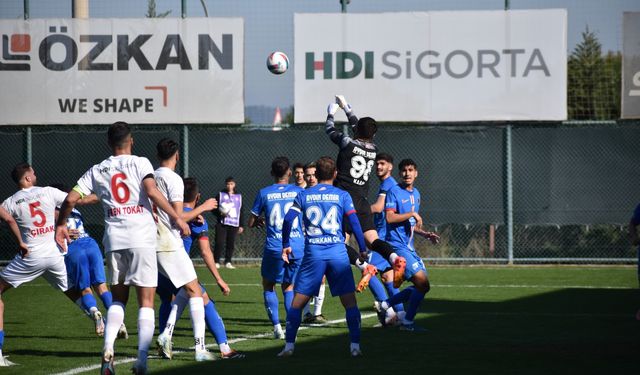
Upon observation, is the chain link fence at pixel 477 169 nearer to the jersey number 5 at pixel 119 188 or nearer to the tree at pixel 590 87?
the tree at pixel 590 87

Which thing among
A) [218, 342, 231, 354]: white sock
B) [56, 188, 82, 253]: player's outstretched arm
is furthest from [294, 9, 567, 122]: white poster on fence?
[56, 188, 82, 253]: player's outstretched arm

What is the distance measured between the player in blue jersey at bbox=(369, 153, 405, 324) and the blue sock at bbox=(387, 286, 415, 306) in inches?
5.3

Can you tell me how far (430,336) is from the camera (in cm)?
1182

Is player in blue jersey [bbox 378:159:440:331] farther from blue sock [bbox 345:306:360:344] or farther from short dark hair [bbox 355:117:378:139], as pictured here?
blue sock [bbox 345:306:360:344]

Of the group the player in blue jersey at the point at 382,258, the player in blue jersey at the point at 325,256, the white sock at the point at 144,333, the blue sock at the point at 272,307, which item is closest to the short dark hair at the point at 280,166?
the player in blue jersey at the point at 382,258

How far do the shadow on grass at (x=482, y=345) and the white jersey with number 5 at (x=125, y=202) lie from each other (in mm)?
1322

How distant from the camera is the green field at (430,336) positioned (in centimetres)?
950

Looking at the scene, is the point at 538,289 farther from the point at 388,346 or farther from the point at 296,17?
the point at 296,17

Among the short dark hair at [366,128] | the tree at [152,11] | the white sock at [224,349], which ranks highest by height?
the tree at [152,11]

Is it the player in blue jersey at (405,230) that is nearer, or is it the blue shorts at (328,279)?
the blue shorts at (328,279)

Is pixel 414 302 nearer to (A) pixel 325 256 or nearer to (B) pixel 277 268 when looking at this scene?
(B) pixel 277 268

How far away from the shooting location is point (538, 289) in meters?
18.2

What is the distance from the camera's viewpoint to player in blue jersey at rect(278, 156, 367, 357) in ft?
32.6

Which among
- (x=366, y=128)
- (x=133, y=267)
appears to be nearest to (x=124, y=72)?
(x=366, y=128)
